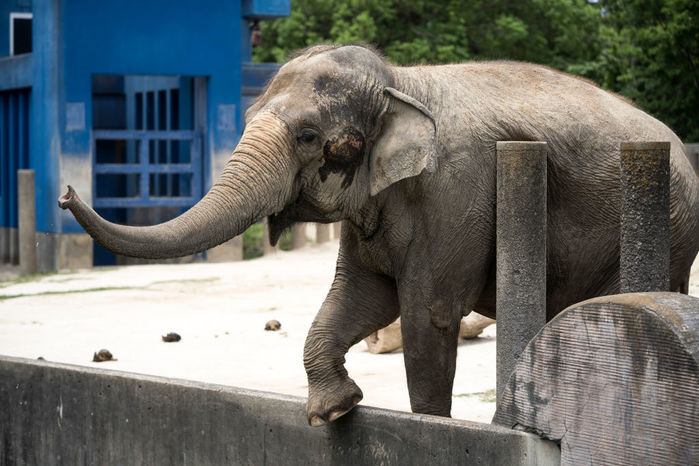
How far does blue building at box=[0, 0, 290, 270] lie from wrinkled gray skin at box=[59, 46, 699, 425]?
464 inches

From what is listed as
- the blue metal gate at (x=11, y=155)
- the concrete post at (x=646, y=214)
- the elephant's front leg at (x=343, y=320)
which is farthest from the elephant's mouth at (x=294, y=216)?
the blue metal gate at (x=11, y=155)

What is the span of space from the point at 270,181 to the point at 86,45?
12486 millimetres

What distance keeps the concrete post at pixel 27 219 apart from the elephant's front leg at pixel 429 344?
11.9 m

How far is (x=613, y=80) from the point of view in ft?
58.7

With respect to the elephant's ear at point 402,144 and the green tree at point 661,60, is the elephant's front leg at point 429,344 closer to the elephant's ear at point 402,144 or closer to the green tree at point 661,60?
the elephant's ear at point 402,144

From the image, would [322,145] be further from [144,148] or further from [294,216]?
[144,148]

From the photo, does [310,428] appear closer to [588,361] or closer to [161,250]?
[161,250]

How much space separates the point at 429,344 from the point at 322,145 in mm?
986

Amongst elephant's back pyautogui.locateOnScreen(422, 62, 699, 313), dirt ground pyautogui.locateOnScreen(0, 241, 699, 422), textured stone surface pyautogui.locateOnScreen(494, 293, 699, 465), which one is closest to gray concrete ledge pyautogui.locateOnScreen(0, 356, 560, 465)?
textured stone surface pyautogui.locateOnScreen(494, 293, 699, 465)

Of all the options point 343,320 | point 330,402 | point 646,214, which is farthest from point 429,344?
point 646,214

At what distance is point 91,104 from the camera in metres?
17.4

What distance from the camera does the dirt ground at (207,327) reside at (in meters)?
8.72

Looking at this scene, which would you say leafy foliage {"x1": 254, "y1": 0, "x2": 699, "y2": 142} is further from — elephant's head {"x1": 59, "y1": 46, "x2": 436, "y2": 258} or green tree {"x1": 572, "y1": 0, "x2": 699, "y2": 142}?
elephant's head {"x1": 59, "y1": 46, "x2": 436, "y2": 258}

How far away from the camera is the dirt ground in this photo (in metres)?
8.72
